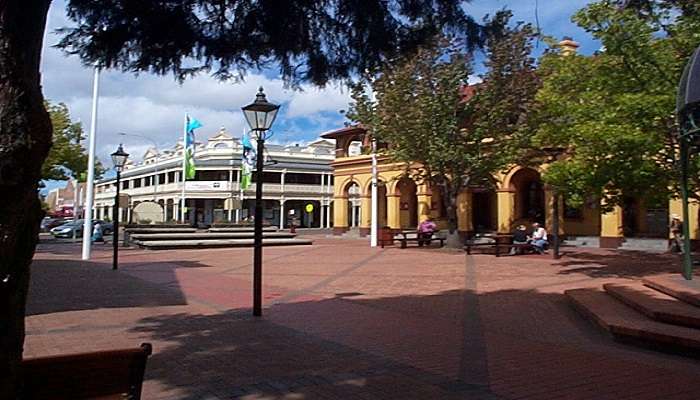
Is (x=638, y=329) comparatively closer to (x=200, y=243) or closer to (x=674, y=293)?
(x=674, y=293)

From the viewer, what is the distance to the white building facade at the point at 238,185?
62.0 metres

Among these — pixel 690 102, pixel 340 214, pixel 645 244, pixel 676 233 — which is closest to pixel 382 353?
pixel 690 102

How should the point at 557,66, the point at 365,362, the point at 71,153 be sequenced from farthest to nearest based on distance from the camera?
the point at 71,153 < the point at 557,66 < the point at 365,362

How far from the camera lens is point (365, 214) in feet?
129

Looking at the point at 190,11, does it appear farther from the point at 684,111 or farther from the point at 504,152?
the point at 504,152

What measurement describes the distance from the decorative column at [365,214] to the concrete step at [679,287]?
1128 inches

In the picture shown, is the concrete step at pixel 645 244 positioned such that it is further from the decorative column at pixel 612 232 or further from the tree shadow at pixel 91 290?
the tree shadow at pixel 91 290

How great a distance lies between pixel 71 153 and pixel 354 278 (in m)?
24.2

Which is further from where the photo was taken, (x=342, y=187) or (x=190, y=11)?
(x=342, y=187)

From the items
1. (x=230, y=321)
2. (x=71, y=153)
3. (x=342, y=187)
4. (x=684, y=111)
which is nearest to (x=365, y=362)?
(x=230, y=321)

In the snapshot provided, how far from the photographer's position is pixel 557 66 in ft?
44.7

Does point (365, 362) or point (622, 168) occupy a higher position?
point (622, 168)

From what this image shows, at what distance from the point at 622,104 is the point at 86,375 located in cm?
1069

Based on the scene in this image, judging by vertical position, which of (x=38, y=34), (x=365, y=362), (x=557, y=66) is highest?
(x=557, y=66)
